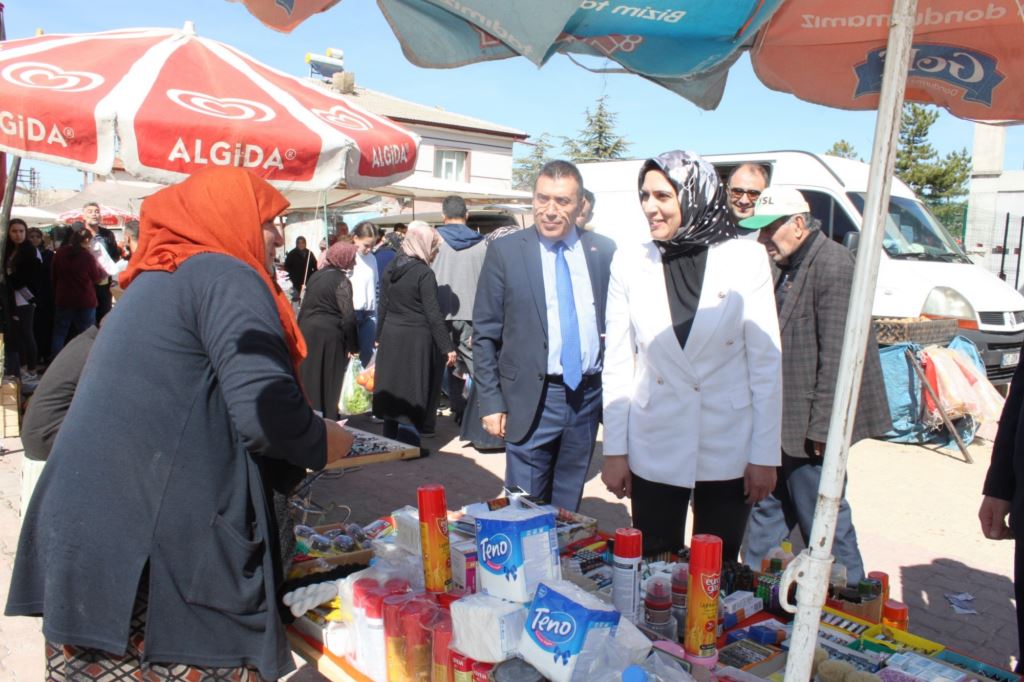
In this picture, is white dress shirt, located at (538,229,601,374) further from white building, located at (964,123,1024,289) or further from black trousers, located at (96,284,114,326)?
white building, located at (964,123,1024,289)

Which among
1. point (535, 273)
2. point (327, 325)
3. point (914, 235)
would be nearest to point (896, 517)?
point (535, 273)

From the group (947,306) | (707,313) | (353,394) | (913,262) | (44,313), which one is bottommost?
(353,394)

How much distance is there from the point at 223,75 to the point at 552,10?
10.6 feet

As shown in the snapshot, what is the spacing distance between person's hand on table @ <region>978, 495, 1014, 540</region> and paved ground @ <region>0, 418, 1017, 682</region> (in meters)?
1.43

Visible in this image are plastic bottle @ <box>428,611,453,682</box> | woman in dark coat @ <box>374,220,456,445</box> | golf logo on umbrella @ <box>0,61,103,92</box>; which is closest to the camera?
plastic bottle @ <box>428,611,453,682</box>

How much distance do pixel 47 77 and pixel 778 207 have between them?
3631 mm

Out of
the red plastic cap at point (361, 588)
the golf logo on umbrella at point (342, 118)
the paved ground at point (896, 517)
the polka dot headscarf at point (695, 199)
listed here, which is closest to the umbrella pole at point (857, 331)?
the polka dot headscarf at point (695, 199)

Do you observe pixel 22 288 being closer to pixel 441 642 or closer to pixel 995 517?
pixel 441 642

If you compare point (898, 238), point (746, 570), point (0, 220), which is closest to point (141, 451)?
point (746, 570)

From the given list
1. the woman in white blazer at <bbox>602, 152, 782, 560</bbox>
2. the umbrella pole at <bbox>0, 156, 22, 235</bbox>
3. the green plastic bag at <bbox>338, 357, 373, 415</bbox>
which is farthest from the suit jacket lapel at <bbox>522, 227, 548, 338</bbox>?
the green plastic bag at <bbox>338, 357, 373, 415</bbox>

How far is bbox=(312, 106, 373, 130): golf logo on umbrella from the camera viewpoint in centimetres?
440

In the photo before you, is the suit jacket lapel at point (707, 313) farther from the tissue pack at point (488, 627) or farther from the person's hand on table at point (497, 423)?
the tissue pack at point (488, 627)

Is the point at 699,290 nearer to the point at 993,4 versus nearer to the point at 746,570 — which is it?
the point at 746,570

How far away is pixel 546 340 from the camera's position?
3.40m
